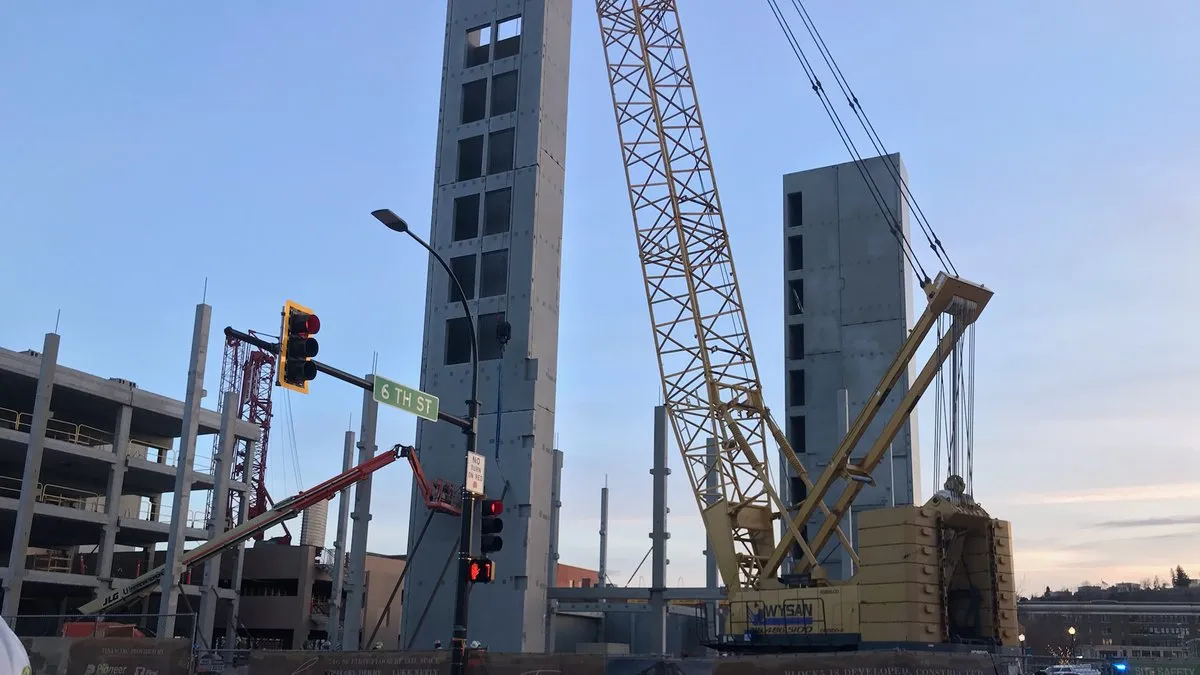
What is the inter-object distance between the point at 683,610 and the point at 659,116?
94.7 ft

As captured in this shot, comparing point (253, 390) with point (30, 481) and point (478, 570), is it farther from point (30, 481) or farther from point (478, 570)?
point (478, 570)

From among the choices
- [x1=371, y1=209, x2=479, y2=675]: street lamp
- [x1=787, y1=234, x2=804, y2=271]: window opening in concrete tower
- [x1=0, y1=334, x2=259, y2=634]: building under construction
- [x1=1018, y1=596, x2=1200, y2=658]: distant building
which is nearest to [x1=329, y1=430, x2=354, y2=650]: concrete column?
[x1=0, y1=334, x2=259, y2=634]: building under construction

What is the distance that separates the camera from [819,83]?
44.9 metres

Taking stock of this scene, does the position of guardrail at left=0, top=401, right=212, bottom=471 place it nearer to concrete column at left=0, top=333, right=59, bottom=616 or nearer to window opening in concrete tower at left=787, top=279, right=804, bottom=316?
concrete column at left=0, top=333, right=59, bottom=616

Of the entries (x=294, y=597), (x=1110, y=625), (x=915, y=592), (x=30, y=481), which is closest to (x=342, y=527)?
(x=294, y=597)

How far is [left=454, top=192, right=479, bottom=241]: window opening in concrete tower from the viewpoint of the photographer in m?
42.4

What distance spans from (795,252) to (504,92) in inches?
1034

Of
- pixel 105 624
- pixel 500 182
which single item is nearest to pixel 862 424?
pixel 500 182

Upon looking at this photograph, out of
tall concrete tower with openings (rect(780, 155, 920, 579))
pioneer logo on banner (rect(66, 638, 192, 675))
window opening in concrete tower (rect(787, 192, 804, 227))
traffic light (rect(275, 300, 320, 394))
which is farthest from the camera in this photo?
window opening in concrete tower (rect(787, 192, 804, 227))

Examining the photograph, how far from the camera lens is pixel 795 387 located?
6184 cm

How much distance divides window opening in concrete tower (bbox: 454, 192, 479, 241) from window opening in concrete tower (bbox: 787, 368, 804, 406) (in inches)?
1035

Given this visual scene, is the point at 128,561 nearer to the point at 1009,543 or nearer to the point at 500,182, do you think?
the point at 500,182

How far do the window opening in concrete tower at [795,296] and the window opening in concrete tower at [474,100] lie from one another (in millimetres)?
25593

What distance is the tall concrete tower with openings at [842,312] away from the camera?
5572 cm
